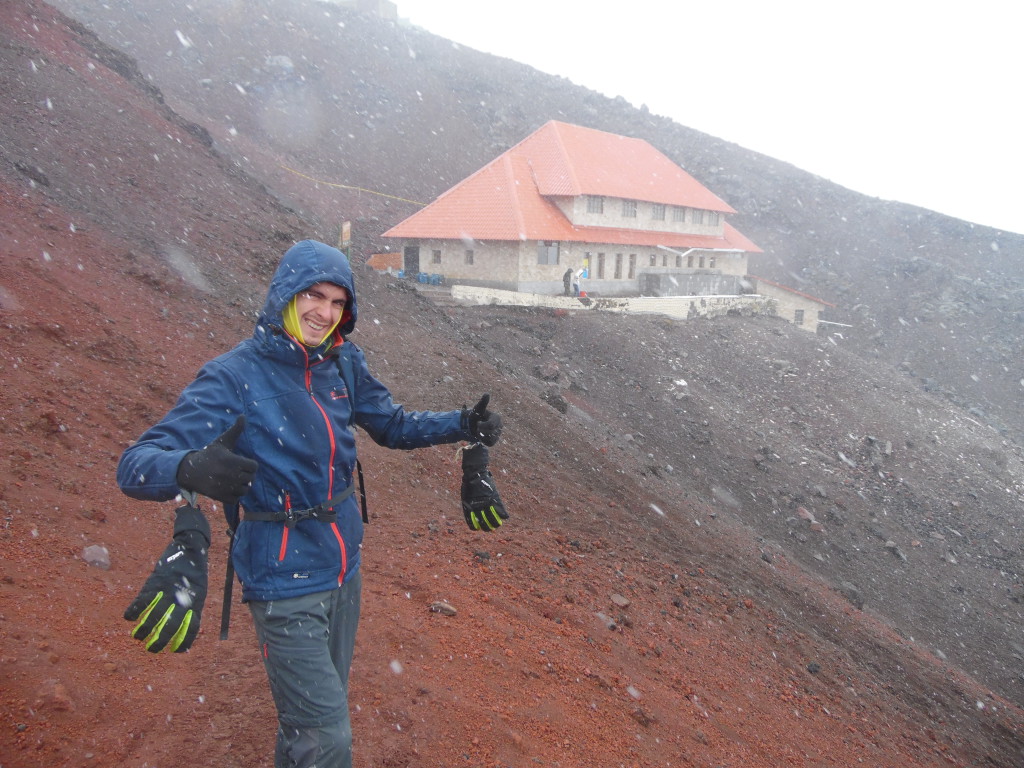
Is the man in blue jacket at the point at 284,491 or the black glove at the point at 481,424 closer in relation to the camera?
the man in blue jacket at the point at 284,491

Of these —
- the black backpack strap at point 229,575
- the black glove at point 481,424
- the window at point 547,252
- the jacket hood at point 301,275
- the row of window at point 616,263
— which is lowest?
the row of window at point 616,263

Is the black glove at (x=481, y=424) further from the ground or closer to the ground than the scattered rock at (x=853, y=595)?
further from the ground

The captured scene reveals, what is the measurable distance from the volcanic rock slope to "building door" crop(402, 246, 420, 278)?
25.4 feet

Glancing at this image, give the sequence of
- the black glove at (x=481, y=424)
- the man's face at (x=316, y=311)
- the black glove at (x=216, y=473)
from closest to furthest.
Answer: the black glove at (x=216, y=473)
the man's face at (x=316, y=311)
the black glove at (x=481, y=424)

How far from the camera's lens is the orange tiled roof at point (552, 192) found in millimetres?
27359

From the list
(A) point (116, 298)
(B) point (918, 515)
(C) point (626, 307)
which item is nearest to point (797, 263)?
(C) point (626, 307)

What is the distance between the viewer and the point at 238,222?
567 inches

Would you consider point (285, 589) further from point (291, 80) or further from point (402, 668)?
point (291, 80)

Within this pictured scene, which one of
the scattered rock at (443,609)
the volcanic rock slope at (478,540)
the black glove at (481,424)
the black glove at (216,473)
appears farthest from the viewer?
the scattered rock at (443,609)

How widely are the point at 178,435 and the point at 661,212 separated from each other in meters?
34.1

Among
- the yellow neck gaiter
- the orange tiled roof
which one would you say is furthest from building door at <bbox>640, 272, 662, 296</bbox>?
the yellow neck gaiter

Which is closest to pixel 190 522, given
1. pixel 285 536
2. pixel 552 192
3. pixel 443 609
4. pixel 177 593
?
pixel 177 593

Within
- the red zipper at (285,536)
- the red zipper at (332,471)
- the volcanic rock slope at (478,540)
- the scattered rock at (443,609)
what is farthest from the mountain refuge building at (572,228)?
the red zipper at (285,536)

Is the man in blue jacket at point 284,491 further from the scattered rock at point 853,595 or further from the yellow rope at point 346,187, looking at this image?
the yellow rope at point 346,187
